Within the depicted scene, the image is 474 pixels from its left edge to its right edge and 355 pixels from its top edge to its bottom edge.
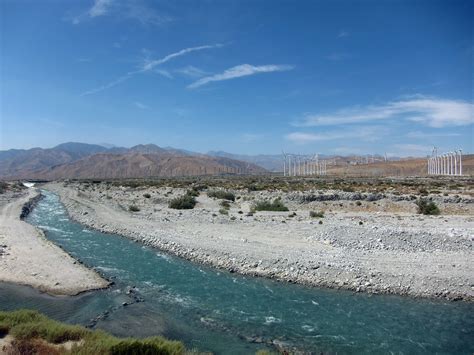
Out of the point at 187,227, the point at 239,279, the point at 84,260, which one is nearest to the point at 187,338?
the point at 239,279

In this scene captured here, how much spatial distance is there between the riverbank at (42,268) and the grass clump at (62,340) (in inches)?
224

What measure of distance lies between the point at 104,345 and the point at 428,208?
3439cm

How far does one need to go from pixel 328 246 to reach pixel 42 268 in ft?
49.4

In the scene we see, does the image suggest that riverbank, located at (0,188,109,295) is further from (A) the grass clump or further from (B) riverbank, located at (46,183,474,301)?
(B) riverbank, located at (46,183,474,301)

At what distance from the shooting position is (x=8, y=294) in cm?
1661

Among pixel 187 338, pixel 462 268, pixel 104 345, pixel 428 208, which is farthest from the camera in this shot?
pixel 428 208

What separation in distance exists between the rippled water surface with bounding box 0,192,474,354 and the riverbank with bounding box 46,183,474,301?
3.56 feet

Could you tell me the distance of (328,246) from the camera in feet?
76.7

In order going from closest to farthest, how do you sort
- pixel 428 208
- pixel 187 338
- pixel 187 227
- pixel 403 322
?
1. pixel 187 338
2. pixel 403 322
3. pixel 187 227
4. pixel 428 208

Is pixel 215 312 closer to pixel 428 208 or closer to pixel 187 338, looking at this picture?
pixel 187 338

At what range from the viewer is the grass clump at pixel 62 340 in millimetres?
9469

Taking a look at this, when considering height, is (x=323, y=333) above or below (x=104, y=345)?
below

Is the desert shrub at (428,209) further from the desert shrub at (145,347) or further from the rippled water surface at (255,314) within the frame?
the desert shrub at (145,347)

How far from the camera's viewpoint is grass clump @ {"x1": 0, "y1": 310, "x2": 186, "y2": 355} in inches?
373
